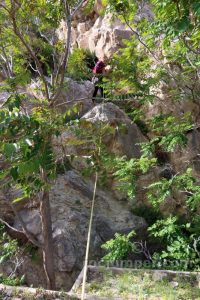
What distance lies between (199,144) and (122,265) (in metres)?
5.41

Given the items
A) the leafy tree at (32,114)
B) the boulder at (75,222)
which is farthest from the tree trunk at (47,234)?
the boulder at (75,222)

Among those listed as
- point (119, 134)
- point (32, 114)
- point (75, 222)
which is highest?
point (119, 134)

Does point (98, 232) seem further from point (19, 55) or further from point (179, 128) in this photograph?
point (19, 55)

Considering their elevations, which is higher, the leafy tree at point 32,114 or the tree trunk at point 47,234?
the leafy tree at point 32,114

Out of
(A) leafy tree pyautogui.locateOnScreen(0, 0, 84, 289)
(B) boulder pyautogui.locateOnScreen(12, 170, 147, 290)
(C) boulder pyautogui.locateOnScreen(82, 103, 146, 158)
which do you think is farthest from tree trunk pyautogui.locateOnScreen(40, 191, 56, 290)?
(C) boulder pyautogui.locateOnScreen(82, 103, 146, 158)

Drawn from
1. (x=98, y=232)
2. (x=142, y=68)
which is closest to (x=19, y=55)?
(x=142, y=68)

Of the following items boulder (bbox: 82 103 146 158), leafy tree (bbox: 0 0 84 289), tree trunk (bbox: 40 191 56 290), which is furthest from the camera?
boulder (bbox: 82 103 146 158)

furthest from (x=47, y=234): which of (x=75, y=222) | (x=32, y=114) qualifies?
(x=32, y=114)

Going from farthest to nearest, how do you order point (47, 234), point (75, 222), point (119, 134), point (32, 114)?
point (119, 134) < point (75, 222) < point (47, 234) < point (32, 114)

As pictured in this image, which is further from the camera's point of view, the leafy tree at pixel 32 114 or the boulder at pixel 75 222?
the boulder at pixel 75 222

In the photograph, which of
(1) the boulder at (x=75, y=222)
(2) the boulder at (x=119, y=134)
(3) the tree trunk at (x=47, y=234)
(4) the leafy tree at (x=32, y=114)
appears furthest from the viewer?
(2) the boulder at (x=119, y=134)

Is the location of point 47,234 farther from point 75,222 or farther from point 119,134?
point 119,134

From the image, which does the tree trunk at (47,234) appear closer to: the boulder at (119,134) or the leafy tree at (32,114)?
the leafy tree at (32,114)

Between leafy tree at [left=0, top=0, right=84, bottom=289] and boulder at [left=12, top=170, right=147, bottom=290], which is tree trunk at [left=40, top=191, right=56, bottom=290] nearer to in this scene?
leafy tree at [left=0, top=0, right=84, bottom=289]
